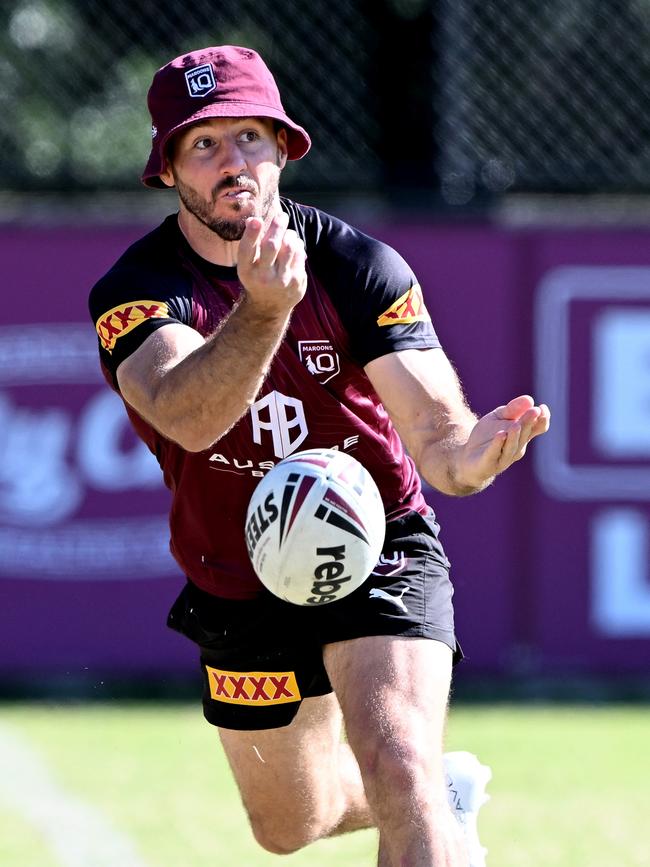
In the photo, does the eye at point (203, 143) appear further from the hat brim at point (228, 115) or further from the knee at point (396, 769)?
the knee at point (396, 769)

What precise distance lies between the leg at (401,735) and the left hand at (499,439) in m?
0.55

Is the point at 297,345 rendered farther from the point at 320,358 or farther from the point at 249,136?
the point at 249,136

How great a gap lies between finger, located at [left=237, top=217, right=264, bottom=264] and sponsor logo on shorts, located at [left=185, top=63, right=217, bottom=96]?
84cm

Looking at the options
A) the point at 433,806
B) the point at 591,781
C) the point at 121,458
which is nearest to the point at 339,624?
the point at 433,806

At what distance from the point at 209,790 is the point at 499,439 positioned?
11.5ft

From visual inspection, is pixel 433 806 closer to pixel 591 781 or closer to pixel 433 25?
pixel 591 781

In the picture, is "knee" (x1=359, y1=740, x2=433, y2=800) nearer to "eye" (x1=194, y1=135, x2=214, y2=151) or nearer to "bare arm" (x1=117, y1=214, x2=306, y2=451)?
"bare arm" (x1=117, y1=214, x2=306, y2=451)

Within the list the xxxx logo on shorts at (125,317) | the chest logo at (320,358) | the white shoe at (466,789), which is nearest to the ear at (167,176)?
the xxxx logo on shorts at (125,317)

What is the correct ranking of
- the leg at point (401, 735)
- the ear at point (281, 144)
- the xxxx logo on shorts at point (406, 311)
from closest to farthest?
the leg at point (401, 735), the xxxx logo on shorts at point (406, 311), the ear at point (281, 144)

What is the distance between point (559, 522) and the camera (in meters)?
9.51

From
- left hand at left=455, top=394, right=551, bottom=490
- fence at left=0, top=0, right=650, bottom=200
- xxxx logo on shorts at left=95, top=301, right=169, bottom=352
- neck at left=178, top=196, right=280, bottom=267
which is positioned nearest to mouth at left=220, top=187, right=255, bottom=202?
neck at left=178, top=196, right=280, bottom=267

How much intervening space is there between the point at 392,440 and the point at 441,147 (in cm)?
533

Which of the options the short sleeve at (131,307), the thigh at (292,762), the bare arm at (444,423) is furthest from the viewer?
the thigh at (292,762)

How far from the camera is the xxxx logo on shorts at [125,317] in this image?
454 cm
